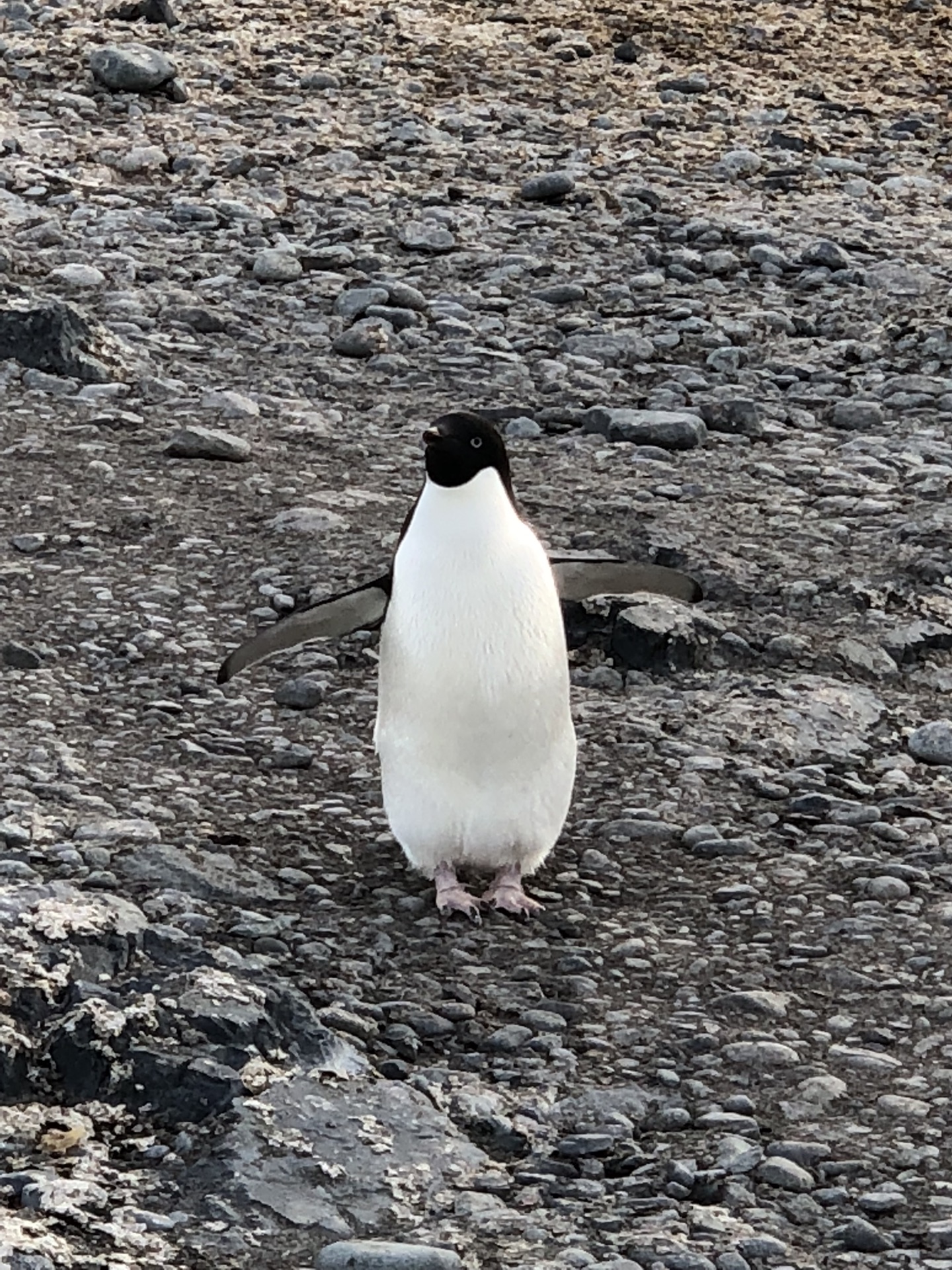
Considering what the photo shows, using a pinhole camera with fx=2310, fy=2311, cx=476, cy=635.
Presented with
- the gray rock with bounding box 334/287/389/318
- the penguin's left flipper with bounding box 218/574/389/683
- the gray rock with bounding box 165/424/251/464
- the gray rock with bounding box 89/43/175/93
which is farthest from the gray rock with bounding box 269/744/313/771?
the gray rock with bounding box 89/43/175/93

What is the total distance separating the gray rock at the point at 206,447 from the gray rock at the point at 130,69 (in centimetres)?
309

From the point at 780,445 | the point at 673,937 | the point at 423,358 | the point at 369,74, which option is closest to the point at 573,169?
the point at 369,74

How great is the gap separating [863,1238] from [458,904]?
1218 mm

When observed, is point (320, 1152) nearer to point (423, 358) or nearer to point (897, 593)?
point (897, 593)

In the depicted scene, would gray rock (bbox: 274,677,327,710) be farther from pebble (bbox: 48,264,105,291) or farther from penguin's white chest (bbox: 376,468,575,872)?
pebble (bbox: 48,264,105,291)

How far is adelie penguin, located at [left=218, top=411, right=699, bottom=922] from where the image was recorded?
430 centimetres

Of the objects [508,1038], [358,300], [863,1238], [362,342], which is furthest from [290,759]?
[358,300]

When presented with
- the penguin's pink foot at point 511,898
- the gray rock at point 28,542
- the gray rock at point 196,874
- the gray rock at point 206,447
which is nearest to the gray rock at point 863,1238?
the penguin's pink foot at point 511,898

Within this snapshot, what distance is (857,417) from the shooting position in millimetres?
6930

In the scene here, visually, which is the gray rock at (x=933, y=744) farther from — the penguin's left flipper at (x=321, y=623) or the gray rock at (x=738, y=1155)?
the gray rock at (x=738, y=1155)

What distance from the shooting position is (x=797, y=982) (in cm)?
407

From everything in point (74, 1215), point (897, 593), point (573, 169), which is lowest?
point (74, 1215)

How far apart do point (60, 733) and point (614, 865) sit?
1.20 meters

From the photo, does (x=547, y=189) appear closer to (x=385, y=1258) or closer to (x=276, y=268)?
(x=276, y=268)
